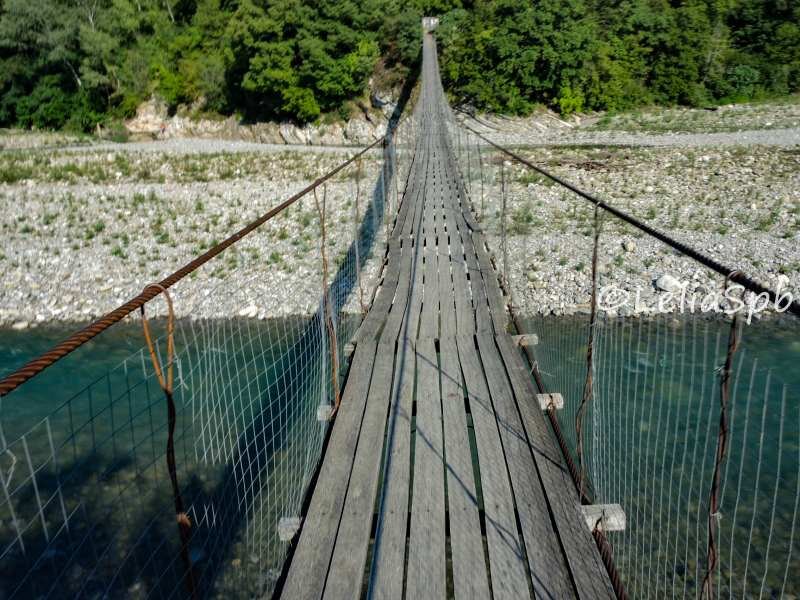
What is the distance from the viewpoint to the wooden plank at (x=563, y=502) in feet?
5.67

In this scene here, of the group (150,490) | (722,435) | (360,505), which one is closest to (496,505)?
(360,505)

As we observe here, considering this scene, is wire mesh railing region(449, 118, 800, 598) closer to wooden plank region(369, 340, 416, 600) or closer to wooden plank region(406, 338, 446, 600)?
wooden plank region(406, 338, 446, 600)

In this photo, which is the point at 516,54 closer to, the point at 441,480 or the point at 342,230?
the point at 342,230

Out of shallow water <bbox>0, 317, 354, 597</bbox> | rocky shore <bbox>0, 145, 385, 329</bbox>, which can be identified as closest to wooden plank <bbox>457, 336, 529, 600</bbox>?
shallow water <bbox>0, 317, 354, 597</bbox>

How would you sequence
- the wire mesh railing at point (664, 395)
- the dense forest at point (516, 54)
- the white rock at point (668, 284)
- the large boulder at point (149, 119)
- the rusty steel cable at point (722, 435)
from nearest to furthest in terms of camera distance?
the rusty steel cable at point (722, 435) → the wire mesh railing at point (664, 395) → the white rock at point (668, 284) → the dense forest at point (516, 54) → the large boulder at point (149, 119)

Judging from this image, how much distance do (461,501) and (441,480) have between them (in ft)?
0.46

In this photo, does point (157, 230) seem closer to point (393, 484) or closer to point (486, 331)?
point (486, 331)

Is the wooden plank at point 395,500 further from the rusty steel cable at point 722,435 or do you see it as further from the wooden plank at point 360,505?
the rusty steel cable at point 722,435

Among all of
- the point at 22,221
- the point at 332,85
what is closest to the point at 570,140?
the point at 332,85

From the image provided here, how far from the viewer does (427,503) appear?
6.95 ft

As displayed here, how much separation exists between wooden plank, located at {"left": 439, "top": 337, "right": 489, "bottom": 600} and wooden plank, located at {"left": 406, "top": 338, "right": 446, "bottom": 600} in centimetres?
4

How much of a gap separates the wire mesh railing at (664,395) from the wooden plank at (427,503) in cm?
50

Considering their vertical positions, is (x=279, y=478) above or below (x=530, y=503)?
below

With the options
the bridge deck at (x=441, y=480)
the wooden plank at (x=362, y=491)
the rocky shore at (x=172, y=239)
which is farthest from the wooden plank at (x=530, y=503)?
the rocky shore at (x=172, y=239)
